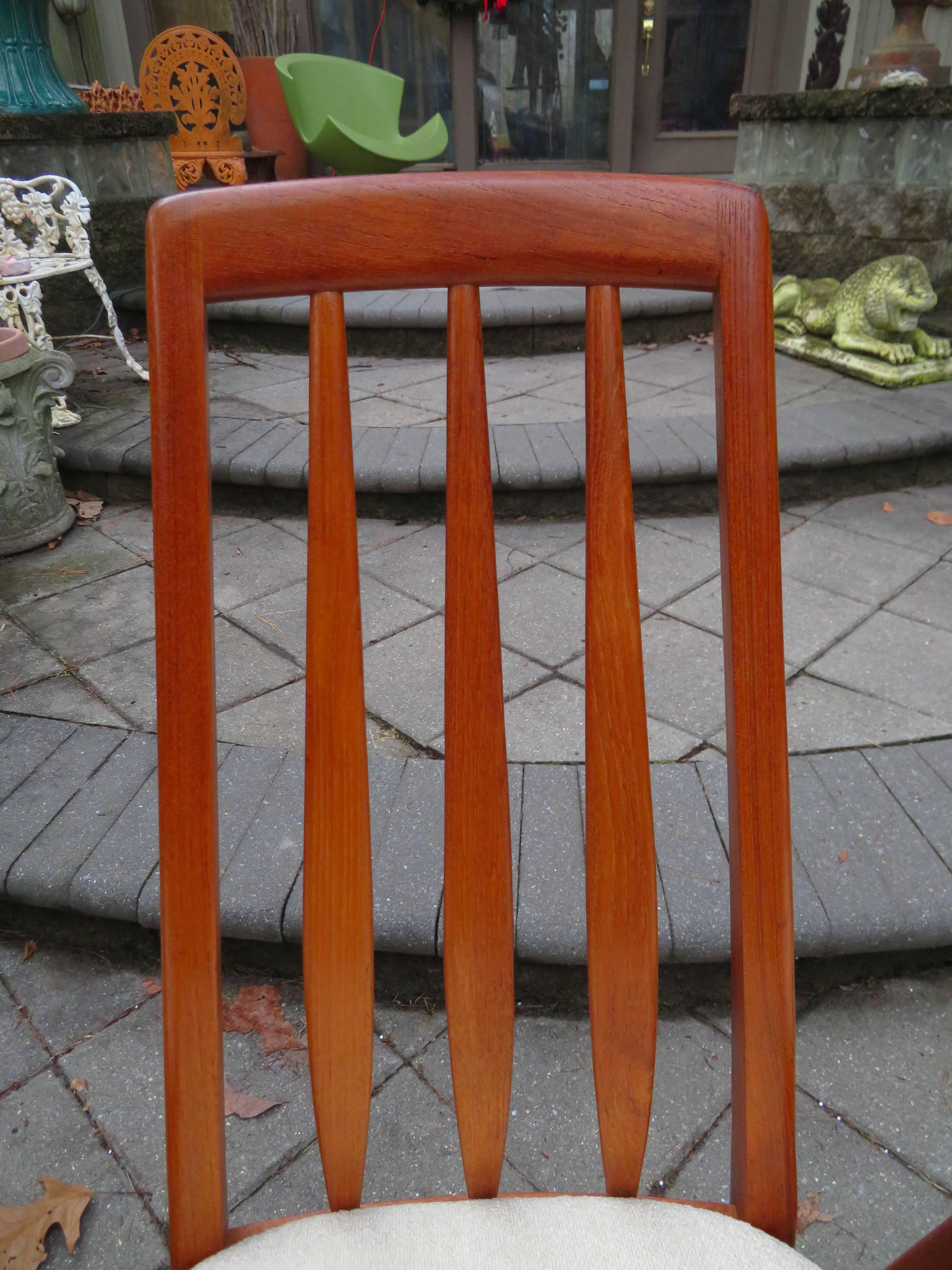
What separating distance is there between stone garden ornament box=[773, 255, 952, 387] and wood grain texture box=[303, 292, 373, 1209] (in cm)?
313

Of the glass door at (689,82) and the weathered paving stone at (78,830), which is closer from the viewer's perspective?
the weathered paving stone at (78,830)

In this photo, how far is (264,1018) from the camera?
4.42ft

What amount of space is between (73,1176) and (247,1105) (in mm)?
227

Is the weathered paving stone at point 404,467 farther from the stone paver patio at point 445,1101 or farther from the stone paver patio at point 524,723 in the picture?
the stone paver patio at point 445,1101

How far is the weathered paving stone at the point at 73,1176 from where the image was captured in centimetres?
105

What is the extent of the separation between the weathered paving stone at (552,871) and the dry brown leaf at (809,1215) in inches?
15.8

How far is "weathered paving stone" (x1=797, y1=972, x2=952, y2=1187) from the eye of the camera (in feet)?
3.79

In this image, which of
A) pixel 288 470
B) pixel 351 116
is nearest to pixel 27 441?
pixel 288 470

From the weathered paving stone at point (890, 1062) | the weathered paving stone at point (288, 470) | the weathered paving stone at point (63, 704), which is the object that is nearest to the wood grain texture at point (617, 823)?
the weathered paving stone at point (890, 1062)

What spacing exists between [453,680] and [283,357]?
3.69 m

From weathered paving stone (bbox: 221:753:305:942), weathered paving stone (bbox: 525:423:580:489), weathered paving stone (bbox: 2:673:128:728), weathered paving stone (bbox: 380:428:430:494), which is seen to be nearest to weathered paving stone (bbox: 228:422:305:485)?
weathered paving stone (bbox: 380:428:430:494)

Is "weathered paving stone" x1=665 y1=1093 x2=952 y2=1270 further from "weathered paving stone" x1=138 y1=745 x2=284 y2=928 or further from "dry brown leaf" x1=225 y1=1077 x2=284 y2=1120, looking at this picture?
"weathered paving stone" x1=138 y1=745 x2=284 y2=928

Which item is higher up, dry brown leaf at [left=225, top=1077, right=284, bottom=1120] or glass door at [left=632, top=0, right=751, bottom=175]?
glass door at [left=632, top=0, right=751, bottom=175]

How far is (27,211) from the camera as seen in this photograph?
10.6 feet
